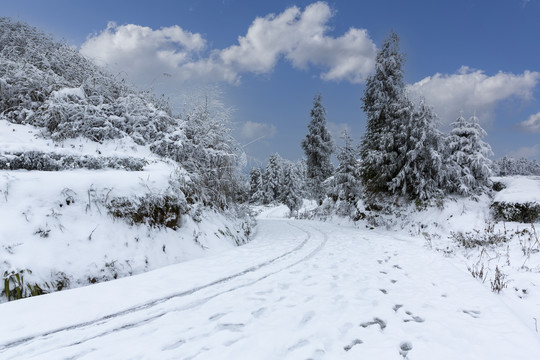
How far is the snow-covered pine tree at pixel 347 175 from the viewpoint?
18453 mm

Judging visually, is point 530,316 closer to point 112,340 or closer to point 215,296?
point 215,296

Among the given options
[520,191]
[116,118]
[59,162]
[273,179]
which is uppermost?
[116,118]

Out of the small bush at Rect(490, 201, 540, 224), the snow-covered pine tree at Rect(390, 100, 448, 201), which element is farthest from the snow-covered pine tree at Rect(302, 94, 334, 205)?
the small bush at Rect(490, 201, 540, 224)

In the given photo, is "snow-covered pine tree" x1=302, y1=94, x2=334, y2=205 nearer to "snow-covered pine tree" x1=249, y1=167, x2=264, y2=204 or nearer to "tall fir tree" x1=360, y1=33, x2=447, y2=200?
"tall fir tree" x1=360, y1=33, x2=447, y2=200

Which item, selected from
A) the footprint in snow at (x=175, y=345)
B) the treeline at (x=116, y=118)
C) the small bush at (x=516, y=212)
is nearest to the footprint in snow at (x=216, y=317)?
the footprint in snow at (x=175, y=345)

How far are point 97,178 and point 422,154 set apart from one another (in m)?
13.2

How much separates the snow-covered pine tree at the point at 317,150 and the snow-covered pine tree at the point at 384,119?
7.99 m

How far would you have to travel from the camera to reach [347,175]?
18.4 m

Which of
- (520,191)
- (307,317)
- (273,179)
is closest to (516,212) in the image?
(520,191)

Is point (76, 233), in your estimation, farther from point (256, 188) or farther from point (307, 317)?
point (256, 188)

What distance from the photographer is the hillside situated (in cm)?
481

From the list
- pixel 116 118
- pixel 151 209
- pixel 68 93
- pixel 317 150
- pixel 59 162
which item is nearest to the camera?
pixel 151 209

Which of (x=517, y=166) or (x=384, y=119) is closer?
(x=384, y=119)

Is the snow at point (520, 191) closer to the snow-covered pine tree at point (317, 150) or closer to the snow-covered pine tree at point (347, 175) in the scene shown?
the snow-covered pine tree at point (347, 175)
